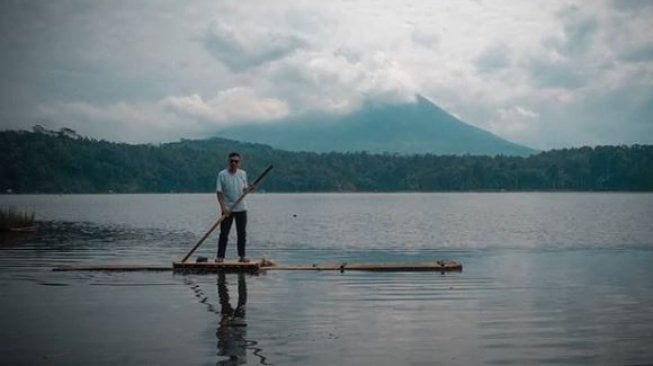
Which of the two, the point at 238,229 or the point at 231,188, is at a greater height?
the point at 231,188

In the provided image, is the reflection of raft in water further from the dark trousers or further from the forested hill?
the forested hill

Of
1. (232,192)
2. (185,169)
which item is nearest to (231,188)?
(232,192)

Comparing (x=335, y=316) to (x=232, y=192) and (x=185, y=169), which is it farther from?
(x=185, y=169)

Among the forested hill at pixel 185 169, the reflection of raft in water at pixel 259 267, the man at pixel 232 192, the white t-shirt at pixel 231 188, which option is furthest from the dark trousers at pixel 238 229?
the forested hill at pixel 185 169

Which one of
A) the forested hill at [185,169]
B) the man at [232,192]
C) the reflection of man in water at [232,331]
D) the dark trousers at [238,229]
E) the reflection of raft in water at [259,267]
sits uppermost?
the forested hill at [185,169]

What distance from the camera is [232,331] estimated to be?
27.6ft

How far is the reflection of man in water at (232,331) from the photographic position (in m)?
7.10

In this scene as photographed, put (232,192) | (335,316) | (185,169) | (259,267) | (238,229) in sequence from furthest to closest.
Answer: (185,169)
(238,229)
(232,192)
(259,267)
(335,316)

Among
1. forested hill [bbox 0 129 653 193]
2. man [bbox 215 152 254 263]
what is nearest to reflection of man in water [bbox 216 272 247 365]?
man [bbox 215 152 254 263]

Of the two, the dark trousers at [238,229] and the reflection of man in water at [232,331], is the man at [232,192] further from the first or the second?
the reflection of man in water at [232,331]

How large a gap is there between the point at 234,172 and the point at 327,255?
330 inches

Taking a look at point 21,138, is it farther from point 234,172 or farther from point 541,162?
point 234,172

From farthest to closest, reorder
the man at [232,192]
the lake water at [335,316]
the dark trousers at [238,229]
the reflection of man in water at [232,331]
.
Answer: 1. the dark trousers at [238,229]
2. the man at [232,192]
3. the lake water at [335,316]
4. the reflection of man in water at [232,331]

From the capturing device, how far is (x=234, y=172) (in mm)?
15453
